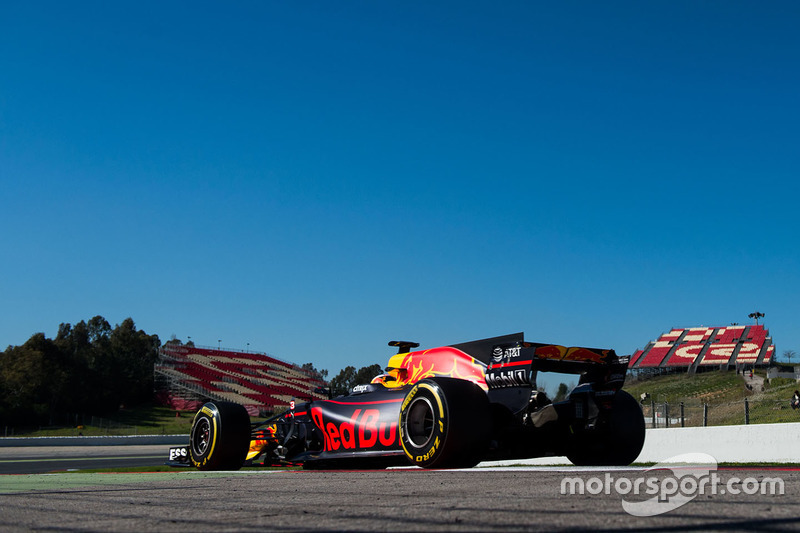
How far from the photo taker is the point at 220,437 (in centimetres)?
957

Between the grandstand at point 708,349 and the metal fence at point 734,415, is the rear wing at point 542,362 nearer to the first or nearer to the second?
the metal fence at point 734,415

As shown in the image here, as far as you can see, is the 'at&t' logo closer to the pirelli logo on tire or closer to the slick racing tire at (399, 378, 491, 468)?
the slick racing tire at (399, 378, 491, 468)

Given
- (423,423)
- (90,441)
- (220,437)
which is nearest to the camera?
(423,423)

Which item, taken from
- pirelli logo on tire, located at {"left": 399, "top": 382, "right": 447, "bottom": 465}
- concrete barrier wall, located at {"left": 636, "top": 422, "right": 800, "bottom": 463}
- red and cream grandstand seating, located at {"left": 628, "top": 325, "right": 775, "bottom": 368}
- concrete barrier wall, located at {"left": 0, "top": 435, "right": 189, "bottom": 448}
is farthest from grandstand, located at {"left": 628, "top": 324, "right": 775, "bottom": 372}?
pirelli logo on tire, located at {"left": 399, "top": 382, "right": 447, "bottom": 465}

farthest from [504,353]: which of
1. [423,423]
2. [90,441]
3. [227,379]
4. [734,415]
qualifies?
[227,379]

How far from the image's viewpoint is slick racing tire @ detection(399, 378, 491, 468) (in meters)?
6.92

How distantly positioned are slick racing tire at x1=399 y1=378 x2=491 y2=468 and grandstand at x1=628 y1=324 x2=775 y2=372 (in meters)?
82.8

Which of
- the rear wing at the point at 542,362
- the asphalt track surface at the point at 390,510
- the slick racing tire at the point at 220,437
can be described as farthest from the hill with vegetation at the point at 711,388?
the asphalt track surface at the point at 390,510

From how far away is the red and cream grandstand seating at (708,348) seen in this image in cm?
8419

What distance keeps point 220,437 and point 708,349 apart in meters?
90.1

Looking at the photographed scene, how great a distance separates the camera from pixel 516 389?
7.61 metres

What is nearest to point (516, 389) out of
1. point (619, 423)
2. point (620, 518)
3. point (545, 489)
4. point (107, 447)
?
point (619, 423)

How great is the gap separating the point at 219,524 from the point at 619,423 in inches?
240

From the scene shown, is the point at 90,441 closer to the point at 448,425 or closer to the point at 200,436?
the point at 200,436
